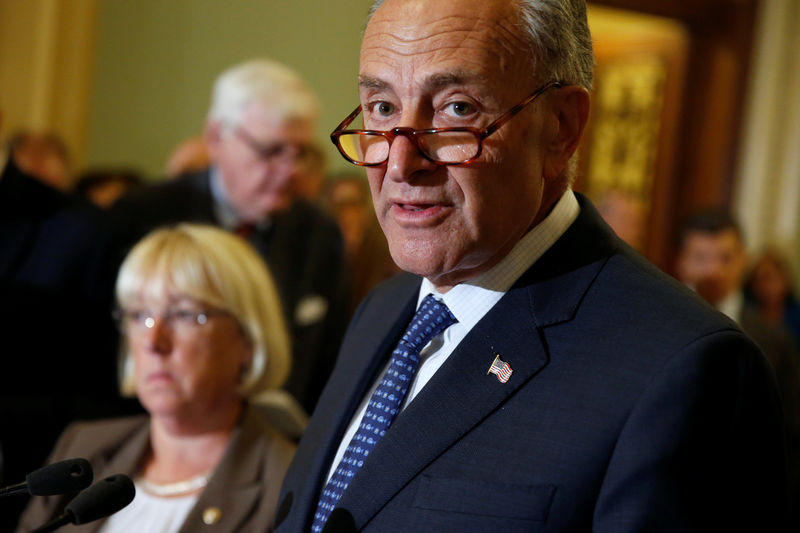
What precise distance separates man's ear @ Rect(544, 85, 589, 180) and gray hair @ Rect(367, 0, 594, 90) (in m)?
0.02

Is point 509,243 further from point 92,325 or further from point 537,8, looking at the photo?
point 92,325

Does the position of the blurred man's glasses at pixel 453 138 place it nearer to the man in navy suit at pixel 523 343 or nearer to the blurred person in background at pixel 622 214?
the man in navy suit at pixel 523 343

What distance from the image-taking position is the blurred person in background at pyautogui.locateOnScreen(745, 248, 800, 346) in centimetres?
627

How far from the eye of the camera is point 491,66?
1273 mm

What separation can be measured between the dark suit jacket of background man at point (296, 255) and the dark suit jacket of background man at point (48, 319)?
480mm

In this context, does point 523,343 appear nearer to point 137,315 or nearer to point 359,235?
point 137,315

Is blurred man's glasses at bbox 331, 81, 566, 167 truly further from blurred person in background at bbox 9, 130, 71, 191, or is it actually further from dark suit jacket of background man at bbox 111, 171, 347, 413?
blurred person in background at bbox 9, 130, 71, 191

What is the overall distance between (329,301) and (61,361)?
1.10m

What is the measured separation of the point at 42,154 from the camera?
173 inches

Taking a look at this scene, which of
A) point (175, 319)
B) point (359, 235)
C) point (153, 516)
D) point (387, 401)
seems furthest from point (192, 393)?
point (359, 235)

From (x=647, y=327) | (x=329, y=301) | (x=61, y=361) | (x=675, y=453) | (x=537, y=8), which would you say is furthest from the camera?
(x=329, y=301)

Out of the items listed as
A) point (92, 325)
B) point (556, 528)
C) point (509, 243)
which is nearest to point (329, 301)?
point (92, 325)

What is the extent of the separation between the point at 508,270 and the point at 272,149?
220cm

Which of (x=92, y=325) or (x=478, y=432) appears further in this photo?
(x=92, y=325)
